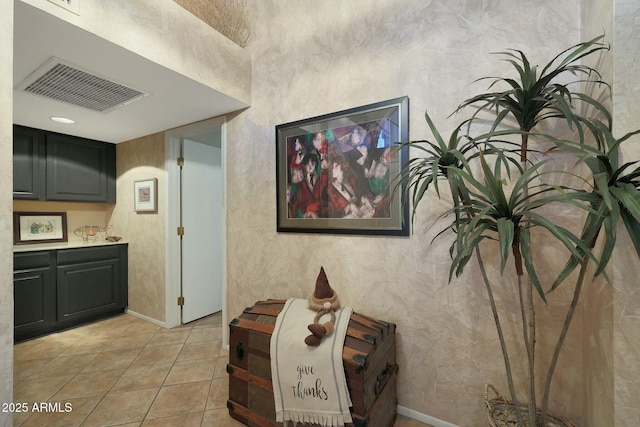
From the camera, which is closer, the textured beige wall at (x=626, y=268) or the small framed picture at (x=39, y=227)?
the textured beige wall at (x=626, y=268)

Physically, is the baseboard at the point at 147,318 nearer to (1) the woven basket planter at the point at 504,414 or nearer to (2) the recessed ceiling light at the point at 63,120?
(2) the recessed ceiling light at the point at 63,120

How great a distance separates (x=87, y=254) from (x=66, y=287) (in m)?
0.35

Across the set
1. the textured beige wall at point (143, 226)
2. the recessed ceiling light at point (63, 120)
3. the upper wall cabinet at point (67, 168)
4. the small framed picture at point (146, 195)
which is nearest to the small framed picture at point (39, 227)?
the upper wall cabinet at point (67, 168)

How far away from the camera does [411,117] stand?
1.53m

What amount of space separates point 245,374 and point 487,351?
1.30 m

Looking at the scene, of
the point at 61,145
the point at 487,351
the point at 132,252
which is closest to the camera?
the point at 487,351

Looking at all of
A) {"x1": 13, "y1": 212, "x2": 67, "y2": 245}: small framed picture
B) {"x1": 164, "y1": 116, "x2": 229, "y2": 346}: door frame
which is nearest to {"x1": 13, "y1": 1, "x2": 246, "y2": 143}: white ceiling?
{"x1": 164, "y1": 116, "x2": 229, "y2": 346}: door frame

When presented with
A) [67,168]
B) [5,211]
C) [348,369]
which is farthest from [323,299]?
[67,168]

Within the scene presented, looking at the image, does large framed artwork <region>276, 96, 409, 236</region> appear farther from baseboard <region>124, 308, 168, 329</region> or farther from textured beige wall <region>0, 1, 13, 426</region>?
baseboard <region>124, 308, 168, 329</region>

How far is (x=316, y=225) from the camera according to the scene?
1.85 metres

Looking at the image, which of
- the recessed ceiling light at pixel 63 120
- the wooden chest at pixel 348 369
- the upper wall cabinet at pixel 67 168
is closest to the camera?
the wooden chest at pixel 348 369

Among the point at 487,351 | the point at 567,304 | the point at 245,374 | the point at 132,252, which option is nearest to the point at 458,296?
the point at 487,351

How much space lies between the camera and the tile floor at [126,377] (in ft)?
5.08

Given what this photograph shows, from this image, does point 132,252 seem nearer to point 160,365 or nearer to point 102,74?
point 160,365
